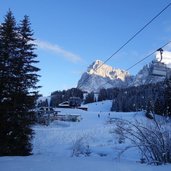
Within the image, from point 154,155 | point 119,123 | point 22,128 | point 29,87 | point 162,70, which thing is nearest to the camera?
point 154,155

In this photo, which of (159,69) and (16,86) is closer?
(159,69)

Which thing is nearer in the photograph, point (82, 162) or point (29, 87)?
point (82, 162)

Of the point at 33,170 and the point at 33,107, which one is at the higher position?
the point at 33,107

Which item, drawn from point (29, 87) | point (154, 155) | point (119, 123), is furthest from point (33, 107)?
point (154, 155)

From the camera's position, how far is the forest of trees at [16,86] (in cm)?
2533

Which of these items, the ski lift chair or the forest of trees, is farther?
the forest of trees

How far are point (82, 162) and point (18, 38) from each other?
19923 millimetres

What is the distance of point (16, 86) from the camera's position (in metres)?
26.5

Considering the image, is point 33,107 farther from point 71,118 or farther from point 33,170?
point 71,118

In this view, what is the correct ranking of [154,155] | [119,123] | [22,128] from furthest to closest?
[22,128], [119,123], [154,155]

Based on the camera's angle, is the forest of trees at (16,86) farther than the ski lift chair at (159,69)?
Yes

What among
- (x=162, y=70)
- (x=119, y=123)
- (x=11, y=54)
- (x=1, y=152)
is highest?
(x=11, y=54)

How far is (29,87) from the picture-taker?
2723 cm

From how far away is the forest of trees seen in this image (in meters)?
25.3
